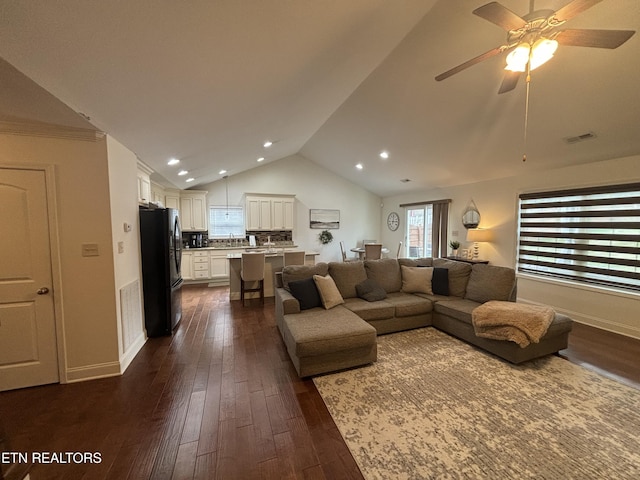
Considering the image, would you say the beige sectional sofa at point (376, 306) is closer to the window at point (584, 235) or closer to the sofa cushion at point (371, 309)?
the sofa cushion at point (371, 309)

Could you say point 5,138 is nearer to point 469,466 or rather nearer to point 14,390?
point 14,390

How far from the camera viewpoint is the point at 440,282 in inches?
153

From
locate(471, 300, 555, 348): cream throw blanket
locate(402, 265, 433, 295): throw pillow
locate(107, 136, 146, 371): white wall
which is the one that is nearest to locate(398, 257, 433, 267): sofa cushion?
locate(402, 265, 433, 295): throw pillow

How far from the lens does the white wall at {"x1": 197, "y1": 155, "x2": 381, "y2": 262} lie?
23.7 feet

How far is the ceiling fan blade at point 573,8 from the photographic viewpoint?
4.46ft

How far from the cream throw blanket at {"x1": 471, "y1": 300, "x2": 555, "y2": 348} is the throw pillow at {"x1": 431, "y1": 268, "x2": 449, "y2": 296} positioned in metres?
0.83

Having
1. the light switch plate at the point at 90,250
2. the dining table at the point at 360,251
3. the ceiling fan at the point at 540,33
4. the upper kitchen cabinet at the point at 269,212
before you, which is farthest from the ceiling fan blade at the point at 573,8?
the dining table at the point at 360,251

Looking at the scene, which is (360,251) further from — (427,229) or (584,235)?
(584,235)

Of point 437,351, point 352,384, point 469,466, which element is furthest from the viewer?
point 437,351

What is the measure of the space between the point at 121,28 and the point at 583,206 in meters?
5.78

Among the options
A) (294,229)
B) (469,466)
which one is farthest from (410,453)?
(294,229)

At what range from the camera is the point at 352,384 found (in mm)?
2445

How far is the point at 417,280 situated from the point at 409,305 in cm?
57

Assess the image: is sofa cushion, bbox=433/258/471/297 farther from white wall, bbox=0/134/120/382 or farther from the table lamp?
Result: white wall, bbox=0/134/120/382
